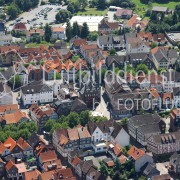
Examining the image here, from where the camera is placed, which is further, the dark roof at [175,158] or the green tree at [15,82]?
the green tree at [15,82]

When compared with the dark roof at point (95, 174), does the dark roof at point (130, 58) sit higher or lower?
higher

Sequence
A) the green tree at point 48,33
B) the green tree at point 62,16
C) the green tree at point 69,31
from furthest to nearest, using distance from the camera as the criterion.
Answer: the green tree at point 62,16 < the green tree at point 69,31 < the green tree at point 48,33

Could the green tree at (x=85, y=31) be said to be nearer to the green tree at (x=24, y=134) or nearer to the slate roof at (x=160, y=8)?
the slate roof at (x=160, y=8)

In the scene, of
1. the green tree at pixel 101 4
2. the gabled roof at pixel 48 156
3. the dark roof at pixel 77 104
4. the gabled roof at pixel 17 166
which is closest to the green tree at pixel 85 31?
the green tree at pixel 101 4

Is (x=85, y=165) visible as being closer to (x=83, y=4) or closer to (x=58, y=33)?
(x=58, y=33)

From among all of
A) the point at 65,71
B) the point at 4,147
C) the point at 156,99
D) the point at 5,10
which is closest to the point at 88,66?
the point at 65,71

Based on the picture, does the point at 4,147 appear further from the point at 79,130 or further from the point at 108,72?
the point at 108,72
